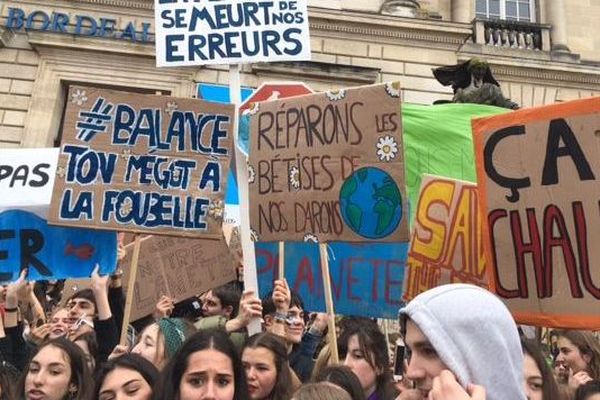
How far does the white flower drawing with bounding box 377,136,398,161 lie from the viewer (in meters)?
4.61

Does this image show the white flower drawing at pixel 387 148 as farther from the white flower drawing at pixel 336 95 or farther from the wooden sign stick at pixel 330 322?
the wooden sign stick at pixel 330 322

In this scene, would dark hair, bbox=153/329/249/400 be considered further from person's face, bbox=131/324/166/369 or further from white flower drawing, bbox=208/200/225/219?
white flower drawing, bbox=208/200/225/219

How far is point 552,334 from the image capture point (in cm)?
571

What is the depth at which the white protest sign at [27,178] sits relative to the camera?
6.75 meters

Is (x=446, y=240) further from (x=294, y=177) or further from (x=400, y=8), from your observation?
(x=400, y=8)

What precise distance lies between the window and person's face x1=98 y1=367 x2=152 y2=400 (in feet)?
56.5

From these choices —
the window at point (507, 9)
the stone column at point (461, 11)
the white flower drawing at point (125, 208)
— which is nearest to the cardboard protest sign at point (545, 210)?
the white flower drawing at point (125, 208)

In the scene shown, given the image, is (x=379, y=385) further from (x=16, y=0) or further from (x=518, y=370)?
(x=16, y=0)

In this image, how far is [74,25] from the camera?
1362 cm

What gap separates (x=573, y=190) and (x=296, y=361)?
2.16 meters

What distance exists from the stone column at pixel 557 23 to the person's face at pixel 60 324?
1492cm

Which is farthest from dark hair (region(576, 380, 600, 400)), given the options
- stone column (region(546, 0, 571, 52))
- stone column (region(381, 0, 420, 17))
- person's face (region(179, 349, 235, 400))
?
stone column (region(546, 0, 571, 52))

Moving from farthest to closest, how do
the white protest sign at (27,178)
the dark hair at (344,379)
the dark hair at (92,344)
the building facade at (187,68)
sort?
1. the building facade at (187,68)
2. the white protest sign at (27,178)
3. the dark hair at (92,344)
4. the dark hair at (344,379)

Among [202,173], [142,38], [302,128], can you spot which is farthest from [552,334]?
[142,38]
